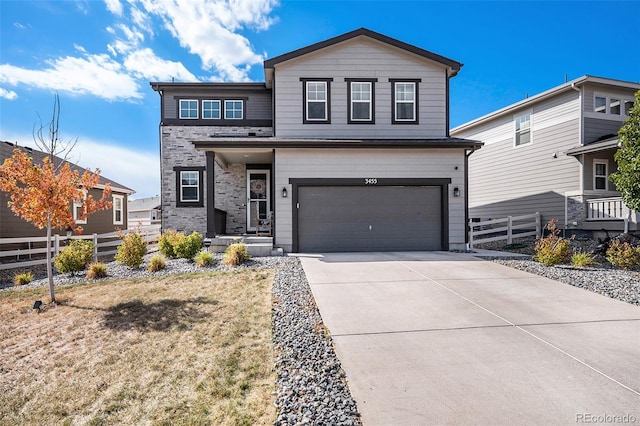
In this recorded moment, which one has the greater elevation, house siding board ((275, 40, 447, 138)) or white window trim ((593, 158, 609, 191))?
house siding board ((275, 40, 447, 138))

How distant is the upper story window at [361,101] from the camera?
12.1 meters

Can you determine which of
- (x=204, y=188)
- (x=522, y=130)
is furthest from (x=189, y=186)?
(x=522, y=130)

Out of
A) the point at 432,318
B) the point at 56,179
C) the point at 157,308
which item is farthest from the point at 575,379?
the point at 56,179

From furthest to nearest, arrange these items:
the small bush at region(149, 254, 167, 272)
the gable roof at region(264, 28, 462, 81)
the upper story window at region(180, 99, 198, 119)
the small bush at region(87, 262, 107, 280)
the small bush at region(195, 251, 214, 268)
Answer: the upper story window at region(180, 99, 198, 119) < the gable roof at region(264, 28, 462, 81) < the small bush at region(195, 251, 214, 268) < the small bush at region(149, 254, 167, 272) < the small bush at region(87, 262, 107, 280)

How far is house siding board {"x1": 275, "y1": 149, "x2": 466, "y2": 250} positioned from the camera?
36.3 feet

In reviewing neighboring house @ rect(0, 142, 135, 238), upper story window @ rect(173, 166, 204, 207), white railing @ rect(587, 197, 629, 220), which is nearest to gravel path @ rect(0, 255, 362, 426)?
neighboring house @ rect(0, 142, 135, 238)

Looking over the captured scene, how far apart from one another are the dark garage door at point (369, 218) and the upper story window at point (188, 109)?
23.7 feet

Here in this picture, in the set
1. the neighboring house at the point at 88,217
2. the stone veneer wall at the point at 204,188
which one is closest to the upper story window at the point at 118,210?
the neighboring house at the point at 88,217

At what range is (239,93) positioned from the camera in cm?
1474

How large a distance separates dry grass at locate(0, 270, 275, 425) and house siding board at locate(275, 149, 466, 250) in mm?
4606

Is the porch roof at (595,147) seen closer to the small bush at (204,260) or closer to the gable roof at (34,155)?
the small bush at (204,260)

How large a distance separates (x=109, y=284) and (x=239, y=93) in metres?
10.2

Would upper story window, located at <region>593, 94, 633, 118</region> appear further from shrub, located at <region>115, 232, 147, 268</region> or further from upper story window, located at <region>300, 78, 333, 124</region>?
shrub, located at <region>115, 232, 147, 268</region>

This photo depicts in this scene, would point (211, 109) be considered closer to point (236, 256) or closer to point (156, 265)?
point (156, 265)
